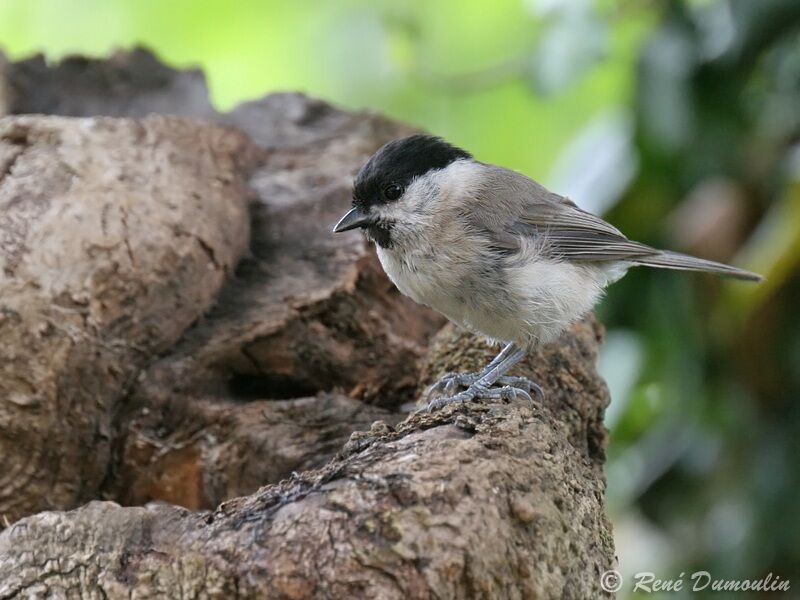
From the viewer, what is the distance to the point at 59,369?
264 centimetres

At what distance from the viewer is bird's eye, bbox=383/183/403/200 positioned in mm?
2959

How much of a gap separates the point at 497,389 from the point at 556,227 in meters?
0.77

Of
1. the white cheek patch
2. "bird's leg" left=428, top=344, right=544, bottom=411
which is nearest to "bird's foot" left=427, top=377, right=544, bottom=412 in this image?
"bird's leg" left=428, top=344, right=544, bottom=411

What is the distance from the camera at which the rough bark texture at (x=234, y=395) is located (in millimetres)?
1751

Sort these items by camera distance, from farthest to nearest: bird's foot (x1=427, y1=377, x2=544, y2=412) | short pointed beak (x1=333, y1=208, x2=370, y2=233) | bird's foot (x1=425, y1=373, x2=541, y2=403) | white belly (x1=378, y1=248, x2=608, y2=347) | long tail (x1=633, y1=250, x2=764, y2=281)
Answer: long tail (x1=633, y1=250, x2=764, y2=281) < short pointed beak (x1=333, y1=208, x2=370, y2=233) < white belly (x1=378, y1=248, x2=608, y2=347) < bird's foot (x1=425, y1=373, x2=541, y2=403) < bird's foot (x1=427, y1=377, x2=544, y2=412)

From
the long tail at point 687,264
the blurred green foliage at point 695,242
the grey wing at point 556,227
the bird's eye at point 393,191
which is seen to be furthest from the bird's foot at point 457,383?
the blurred green foliage at point 695,242

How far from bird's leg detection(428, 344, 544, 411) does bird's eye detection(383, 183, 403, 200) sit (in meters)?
0.58

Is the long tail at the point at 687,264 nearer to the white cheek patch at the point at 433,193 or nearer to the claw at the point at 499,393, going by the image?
the white cheek patch at the point at 433,193

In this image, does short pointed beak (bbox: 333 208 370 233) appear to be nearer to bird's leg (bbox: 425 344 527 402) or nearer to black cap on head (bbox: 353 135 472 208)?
black cap on head (bbox: 353 135 472 208)

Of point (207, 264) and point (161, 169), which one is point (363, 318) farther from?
point (161, 169)

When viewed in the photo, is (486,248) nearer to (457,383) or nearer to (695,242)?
(457,383)

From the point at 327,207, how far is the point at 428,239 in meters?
0.69

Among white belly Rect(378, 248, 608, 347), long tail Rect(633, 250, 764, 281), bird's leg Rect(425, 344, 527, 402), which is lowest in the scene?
bird's leg Rect(425, 344, 527, 402)

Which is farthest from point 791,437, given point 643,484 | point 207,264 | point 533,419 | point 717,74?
point 207,264
